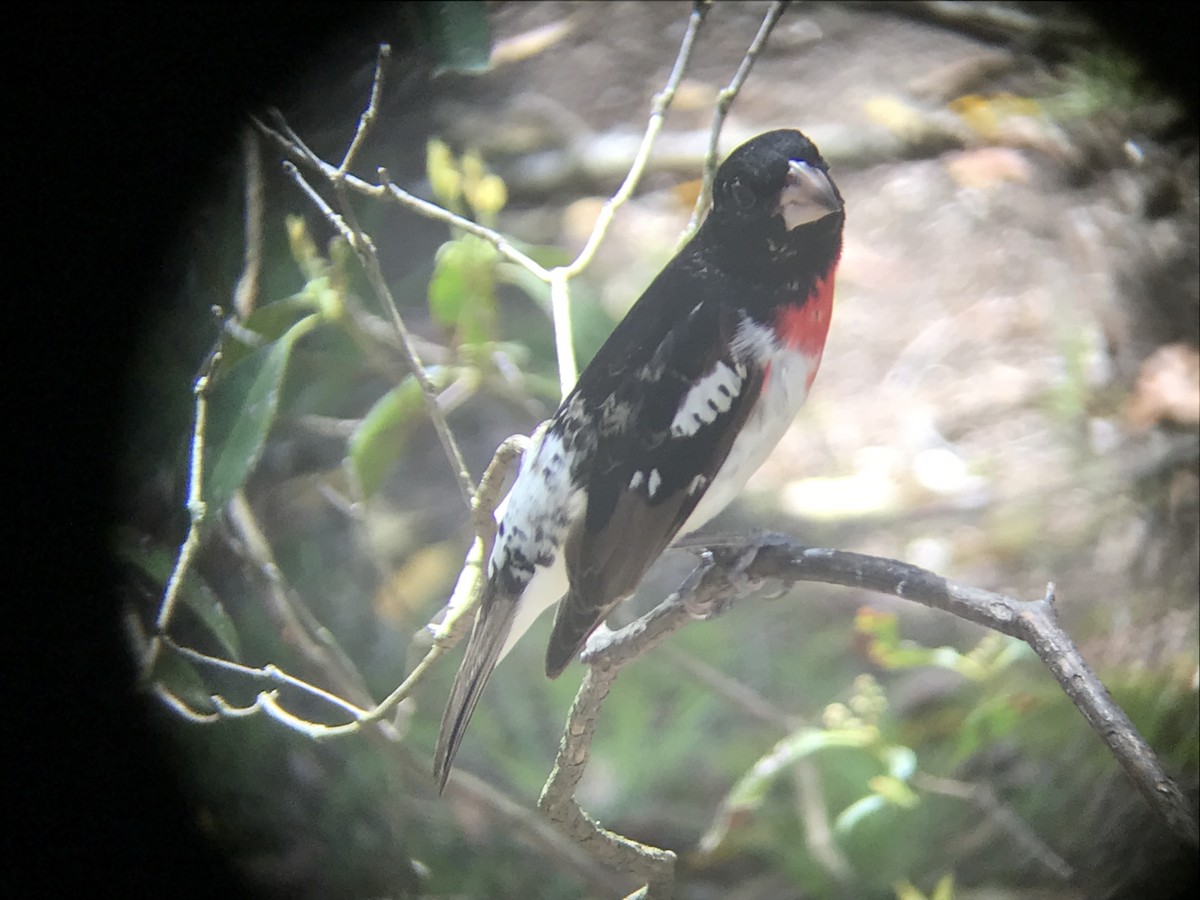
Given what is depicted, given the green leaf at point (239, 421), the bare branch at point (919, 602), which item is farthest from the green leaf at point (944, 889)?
the green leaf at point (239, 421)

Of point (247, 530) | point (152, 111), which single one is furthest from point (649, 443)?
point (152, 111)

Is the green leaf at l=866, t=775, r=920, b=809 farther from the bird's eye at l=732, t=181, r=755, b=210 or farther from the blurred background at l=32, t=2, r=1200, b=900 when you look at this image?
the bird's eye at l=732, t=181, r=755, b=210

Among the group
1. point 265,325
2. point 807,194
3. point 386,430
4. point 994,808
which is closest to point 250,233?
point 265,325

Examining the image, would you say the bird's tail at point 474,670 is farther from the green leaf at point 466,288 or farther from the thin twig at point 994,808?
the thin twig at point 994,808

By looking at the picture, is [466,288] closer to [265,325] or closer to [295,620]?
[265,325]

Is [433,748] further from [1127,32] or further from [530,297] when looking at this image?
[1127,32]

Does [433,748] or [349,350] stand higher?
[349,350]
